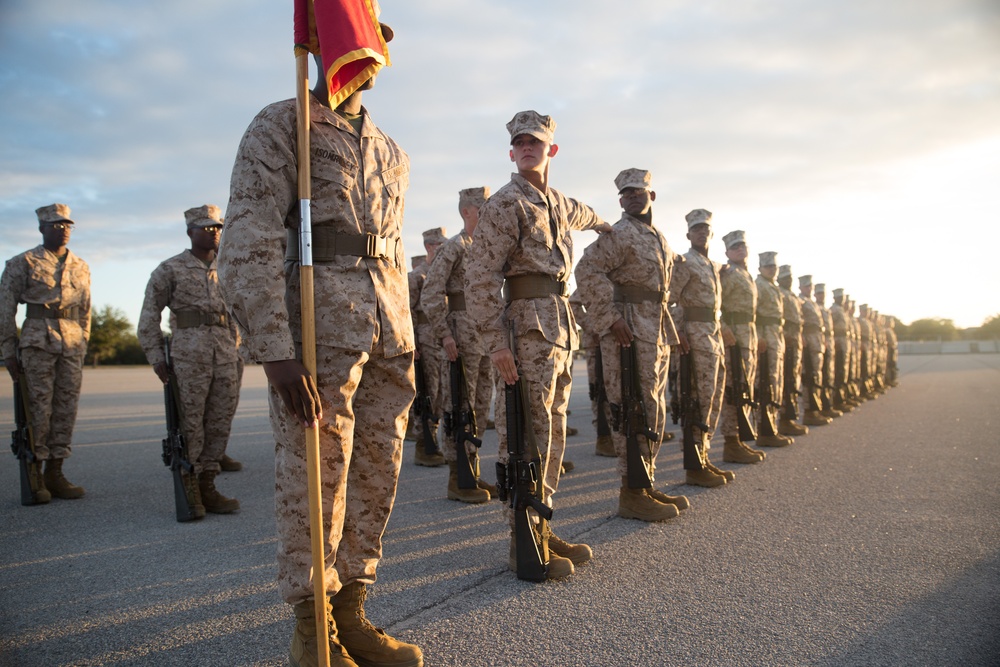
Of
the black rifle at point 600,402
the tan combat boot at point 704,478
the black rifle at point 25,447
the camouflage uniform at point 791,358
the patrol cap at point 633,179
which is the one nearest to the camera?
the patrol cap at point 633,179

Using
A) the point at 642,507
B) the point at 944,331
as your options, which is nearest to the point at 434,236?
the point at 642,507

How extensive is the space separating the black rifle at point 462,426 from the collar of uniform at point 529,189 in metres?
2.27

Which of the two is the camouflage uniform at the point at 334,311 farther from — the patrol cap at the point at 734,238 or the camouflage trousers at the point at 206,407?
the patrol cap at the point at 734,238

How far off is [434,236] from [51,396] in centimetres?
483

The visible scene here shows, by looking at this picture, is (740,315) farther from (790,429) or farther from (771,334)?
(790,429)

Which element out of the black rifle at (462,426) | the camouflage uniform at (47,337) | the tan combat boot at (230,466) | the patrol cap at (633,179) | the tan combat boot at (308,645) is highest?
the patrol cap at (633,179)

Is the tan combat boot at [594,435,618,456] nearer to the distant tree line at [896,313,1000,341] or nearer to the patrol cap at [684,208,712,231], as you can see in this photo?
the patrol cap at [684,208,712,231]

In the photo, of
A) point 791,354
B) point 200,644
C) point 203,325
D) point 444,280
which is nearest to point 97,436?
point 203,325

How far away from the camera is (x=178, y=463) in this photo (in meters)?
5.07

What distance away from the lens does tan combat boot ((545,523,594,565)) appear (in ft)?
12.0

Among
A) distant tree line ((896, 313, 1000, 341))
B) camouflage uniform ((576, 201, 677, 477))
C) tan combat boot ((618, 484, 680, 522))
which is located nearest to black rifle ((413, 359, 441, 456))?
camouflage uniform ((576, 201, 677, 477))

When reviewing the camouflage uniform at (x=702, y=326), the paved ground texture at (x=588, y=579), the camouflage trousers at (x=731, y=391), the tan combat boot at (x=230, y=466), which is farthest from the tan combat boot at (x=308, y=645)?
the camouflage trousers at (x=731, y=391)

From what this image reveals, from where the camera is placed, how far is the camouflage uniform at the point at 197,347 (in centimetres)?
541

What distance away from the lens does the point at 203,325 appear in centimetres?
557
